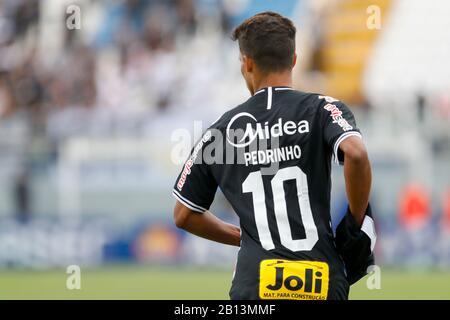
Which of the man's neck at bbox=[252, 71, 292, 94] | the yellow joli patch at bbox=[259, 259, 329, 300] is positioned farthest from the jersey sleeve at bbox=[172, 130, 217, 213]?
the yellow joli patch at bbox=[259, 259, 329, 300]

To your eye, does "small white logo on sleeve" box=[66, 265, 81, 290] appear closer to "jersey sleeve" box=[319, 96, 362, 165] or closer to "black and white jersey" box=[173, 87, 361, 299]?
"black and white jersey" box=[173, 87, 361, 299]

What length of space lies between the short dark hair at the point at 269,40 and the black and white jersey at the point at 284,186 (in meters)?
0.14

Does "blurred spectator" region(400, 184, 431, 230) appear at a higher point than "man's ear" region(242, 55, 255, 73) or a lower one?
lower

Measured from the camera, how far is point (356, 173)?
388 cm

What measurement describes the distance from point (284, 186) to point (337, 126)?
1.14ft

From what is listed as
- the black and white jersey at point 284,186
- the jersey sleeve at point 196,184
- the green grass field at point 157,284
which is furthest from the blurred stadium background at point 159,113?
the black and white jersey at point 284,186

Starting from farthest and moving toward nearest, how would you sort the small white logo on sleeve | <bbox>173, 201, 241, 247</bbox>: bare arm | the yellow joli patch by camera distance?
the small white logo on sleeve
<bbox>173, 201, 241, 247</bbox>: bare arm
the yellow joli patch

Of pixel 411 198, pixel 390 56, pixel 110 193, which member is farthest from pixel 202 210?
pixel 390 56

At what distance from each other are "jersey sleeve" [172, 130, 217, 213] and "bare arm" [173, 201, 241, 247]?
39 millimetres

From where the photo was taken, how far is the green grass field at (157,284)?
11.7m

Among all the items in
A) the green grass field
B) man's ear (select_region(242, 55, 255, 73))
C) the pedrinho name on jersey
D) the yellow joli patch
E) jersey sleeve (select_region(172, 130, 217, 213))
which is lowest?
the green grass field

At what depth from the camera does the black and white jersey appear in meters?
3.98

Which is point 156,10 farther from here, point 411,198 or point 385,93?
point 411,198

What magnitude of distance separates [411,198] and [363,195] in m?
14.4
